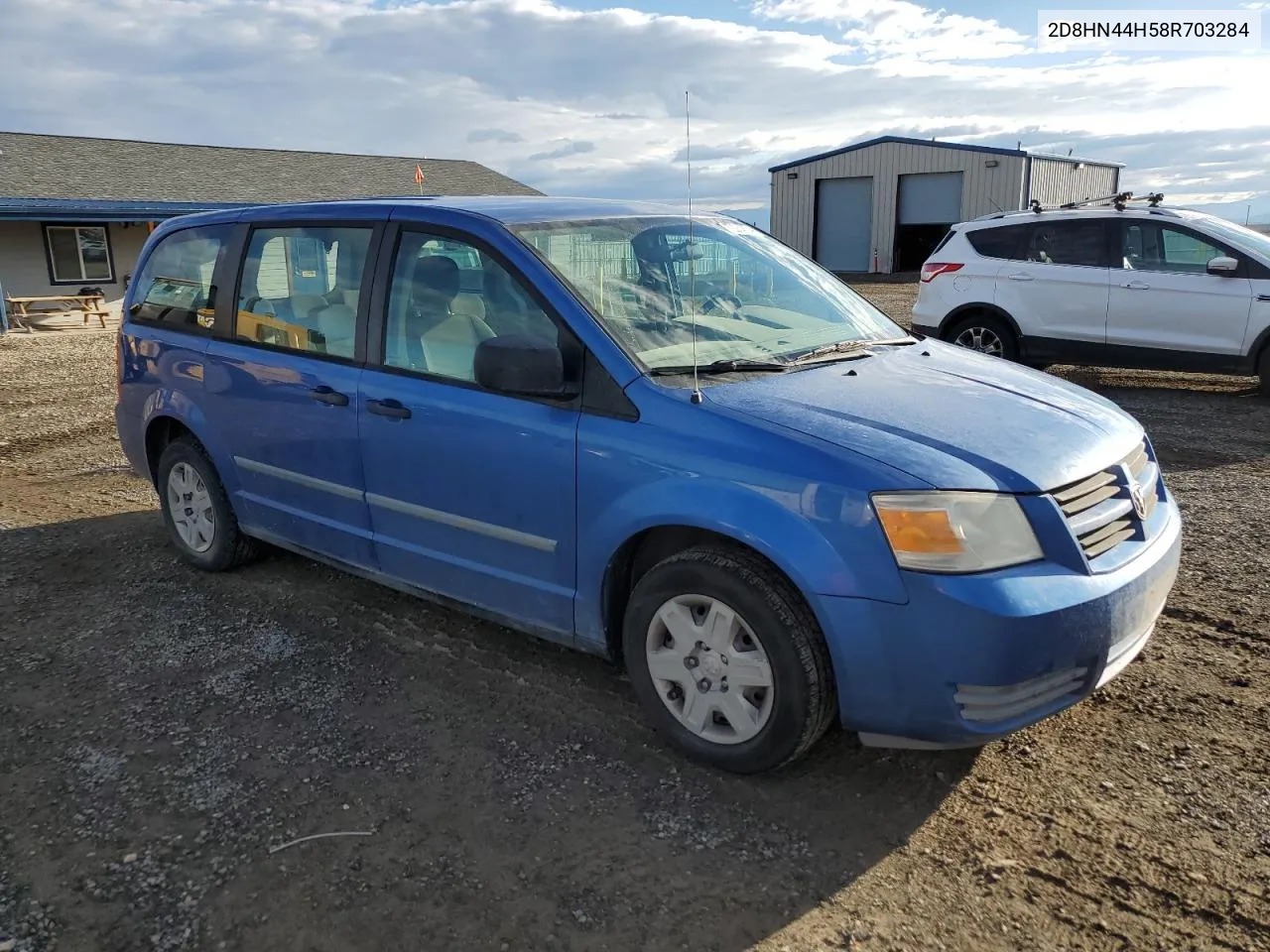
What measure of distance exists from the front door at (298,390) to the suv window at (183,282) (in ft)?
0.91

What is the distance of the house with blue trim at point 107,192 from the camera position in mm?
20859

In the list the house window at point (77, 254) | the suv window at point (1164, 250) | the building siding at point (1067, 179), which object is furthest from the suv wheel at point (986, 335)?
the building siding at point (1067, 179)

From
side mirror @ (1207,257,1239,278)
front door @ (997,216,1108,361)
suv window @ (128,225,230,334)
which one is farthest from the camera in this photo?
front door @ (997,216,1108,361)

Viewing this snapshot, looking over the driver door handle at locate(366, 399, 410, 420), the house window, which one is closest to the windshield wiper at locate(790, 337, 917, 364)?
the driver door handle at locate(366, 399, 410, 420)

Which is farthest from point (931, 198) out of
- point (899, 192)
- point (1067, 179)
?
point (1067, 179)

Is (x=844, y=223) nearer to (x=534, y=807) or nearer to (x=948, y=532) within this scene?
(x=948, y=532)

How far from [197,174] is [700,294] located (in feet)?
82.5

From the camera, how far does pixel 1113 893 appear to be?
8.41ft

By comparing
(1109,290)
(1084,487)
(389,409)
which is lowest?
(1084,487)

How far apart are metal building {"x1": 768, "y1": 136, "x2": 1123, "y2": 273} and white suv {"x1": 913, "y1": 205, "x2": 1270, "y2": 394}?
67.4 feet

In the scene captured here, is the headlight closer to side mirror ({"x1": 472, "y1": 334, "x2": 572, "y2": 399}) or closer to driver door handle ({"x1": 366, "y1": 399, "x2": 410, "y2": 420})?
side mirror ({"x1": 472, "y1": 334, "x2": 572, "y2": 399})

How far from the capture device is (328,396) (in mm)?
4059

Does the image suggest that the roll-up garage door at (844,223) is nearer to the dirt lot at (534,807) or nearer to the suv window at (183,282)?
the suv window at (183,282)

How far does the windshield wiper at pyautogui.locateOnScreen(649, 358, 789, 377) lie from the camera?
3273mm
